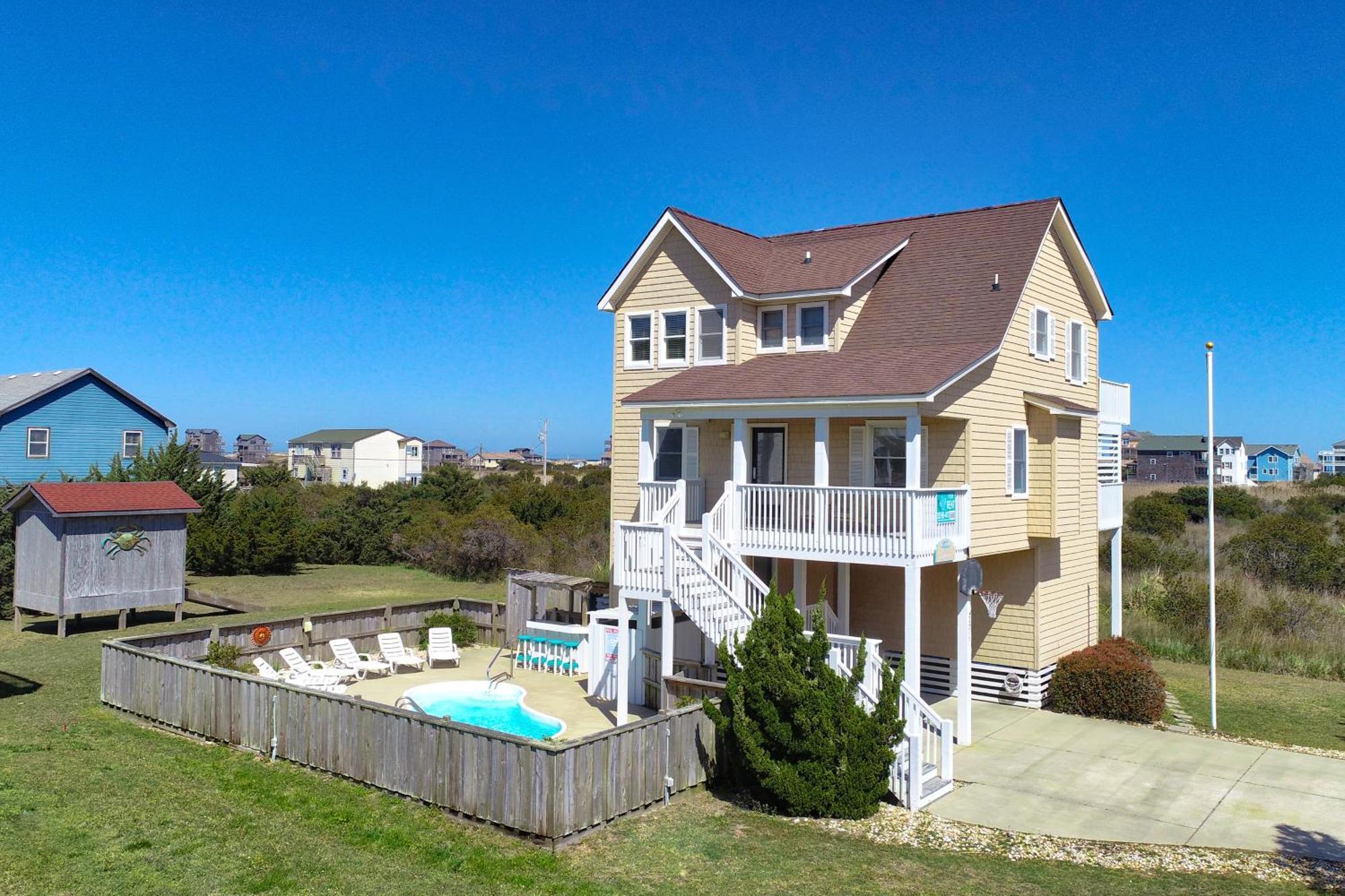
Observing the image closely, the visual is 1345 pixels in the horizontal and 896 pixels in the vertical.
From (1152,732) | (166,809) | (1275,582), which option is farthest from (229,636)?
(1275,582)

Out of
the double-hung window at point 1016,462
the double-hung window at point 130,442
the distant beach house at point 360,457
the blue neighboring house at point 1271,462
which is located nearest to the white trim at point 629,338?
the double-hung window at point 1016,462

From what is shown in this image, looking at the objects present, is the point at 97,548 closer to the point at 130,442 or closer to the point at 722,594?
the point at 722,594

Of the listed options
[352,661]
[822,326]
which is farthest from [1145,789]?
[352,661]

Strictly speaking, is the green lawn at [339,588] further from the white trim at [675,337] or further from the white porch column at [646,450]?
the white porch column at [646,450]

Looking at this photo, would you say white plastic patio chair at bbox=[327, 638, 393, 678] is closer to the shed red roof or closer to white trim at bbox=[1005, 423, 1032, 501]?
the shed red roof

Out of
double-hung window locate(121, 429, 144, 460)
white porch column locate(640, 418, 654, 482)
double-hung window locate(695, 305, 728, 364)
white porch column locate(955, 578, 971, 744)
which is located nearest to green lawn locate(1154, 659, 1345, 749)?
white porch column locate(955, 578, 971, 744)
